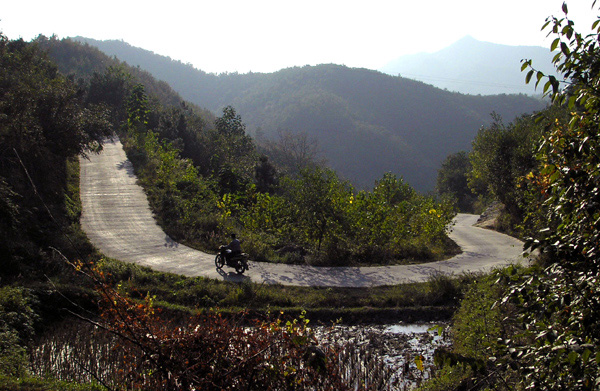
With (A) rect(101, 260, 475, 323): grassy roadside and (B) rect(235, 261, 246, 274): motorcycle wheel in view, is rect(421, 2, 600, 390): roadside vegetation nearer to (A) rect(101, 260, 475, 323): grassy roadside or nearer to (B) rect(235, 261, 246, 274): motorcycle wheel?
(A) rect(101, 260, 475, 323): grassy roadside

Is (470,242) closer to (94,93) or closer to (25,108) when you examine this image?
(25,108)

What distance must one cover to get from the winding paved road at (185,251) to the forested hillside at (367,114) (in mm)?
69061

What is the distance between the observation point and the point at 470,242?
18922mm

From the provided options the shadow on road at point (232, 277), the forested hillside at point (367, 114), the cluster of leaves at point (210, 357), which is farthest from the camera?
the forested hillside at point (367, 114)

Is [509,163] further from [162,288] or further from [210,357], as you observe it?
[210,357]

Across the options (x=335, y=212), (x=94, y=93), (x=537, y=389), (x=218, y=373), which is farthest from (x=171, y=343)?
(x=94, y=93)

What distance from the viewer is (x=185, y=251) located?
45.7ft

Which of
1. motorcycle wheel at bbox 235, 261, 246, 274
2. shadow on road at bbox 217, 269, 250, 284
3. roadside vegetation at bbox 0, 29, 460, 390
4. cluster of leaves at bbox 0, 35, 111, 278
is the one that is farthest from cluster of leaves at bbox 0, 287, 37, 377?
motorcycle wheel at bbox 235, 261, 246, 274

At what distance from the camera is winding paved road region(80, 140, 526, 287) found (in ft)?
38.5

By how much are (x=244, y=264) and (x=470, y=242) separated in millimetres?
11499

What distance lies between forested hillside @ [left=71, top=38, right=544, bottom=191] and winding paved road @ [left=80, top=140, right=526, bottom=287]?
2719 inches

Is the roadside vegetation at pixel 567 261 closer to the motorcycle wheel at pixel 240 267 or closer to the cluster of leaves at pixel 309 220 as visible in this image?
the motorcycle wheel at pixel 240 267

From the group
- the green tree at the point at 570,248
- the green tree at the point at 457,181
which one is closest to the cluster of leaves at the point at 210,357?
the green tree at the point at 570,248

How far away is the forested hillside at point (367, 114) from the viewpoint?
98875 millimetres
